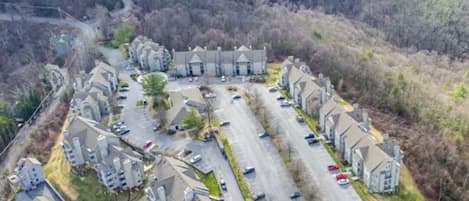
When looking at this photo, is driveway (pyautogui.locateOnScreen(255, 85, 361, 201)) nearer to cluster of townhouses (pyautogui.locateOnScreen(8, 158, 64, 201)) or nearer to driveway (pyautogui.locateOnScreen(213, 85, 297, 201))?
driveway (pyautogui.locateOnScreen(213, 85, 297, 201))

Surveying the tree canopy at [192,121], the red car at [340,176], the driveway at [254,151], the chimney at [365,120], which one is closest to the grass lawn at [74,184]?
the tree canopy at [192,121]

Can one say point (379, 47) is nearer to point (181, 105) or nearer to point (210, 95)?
point (210, 95)

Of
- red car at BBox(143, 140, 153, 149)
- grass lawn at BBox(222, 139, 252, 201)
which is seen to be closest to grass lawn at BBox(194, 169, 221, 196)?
grass lawn at BBox(222, 139, 252, 201)

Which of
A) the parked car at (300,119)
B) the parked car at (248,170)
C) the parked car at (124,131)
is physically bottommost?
the parked car at (248,170)

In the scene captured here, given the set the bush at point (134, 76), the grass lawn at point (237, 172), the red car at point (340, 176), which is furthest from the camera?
the bush at point (134, 76)

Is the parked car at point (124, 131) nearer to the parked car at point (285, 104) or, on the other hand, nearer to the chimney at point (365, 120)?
the parked car at point (285, 104)

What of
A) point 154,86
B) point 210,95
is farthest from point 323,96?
point 154,86

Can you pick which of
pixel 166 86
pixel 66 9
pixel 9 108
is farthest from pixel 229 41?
pixel 66 9
